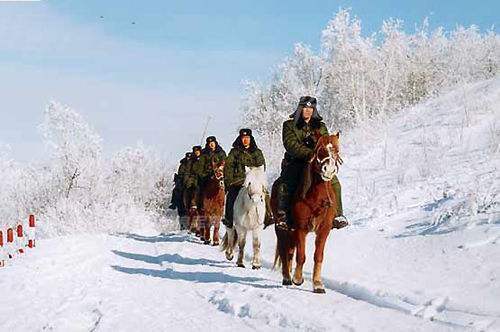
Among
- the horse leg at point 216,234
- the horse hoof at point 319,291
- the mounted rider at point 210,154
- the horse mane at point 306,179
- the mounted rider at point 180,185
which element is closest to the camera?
the horse mane at point 306,179

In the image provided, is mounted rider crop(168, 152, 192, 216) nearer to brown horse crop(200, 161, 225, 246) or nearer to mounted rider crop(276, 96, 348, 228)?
brown horse crop(200, 161, 225, 246)

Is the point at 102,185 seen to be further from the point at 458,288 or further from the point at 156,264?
the point at 458,288

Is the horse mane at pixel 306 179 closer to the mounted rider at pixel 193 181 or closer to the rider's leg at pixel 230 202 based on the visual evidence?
the rider's leg at pixel 230 202

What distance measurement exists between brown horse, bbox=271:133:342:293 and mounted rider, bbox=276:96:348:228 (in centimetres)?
17

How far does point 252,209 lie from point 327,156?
4.51m

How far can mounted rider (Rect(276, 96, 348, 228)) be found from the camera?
9.24m

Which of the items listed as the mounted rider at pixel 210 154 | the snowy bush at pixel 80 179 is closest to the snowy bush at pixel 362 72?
the snowy bush at pixel 80 179

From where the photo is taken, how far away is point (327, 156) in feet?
28.1

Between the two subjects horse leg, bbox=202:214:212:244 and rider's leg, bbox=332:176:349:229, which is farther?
horse leg, bbox=202:214:212:244

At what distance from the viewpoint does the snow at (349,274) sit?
765cm

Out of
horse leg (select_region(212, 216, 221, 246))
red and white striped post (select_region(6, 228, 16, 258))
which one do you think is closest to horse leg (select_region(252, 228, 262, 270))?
horse leg (select_region(212, 216, 221, 246))

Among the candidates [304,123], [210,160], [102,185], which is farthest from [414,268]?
[102,185]

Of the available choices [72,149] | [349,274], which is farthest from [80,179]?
[349,274]

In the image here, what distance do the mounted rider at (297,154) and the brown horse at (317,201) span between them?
17cm
